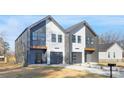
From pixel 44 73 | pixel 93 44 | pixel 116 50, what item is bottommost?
pixel 44 73

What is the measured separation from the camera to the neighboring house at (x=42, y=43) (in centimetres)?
1088

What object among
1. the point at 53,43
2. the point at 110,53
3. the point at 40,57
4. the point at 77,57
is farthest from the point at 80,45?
the point at 40,57

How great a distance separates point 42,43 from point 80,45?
4.99 feet

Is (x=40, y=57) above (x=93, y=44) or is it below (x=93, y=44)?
below

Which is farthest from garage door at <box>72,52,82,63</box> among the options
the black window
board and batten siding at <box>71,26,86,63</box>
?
the black window

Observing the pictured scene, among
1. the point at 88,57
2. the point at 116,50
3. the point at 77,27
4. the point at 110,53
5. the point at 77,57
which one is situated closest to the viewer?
the point at 77,27

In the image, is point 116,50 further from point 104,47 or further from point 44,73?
point 44,73

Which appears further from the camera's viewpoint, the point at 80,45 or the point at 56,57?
the point at 56,57

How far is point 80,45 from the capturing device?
11.4m

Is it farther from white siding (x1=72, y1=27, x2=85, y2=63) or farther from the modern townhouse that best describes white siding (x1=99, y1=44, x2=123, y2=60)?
white siding (x1=72, y1=27, x2=85, y2=63)
